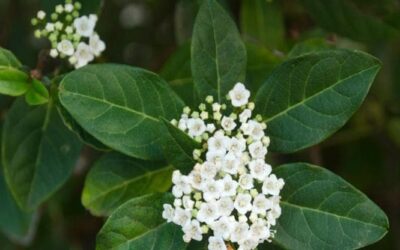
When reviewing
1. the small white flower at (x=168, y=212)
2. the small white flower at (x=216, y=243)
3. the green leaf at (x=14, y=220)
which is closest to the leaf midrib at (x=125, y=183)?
the small white flower at (x=168, y=212)

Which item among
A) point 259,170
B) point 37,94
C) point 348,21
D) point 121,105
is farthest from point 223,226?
point 348,21

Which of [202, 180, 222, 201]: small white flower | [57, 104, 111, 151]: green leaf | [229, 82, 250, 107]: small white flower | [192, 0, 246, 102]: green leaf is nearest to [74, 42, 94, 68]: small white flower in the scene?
[57, 104, 111, 151]: green leaf

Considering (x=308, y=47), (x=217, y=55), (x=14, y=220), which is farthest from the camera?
(x=14, y=220)

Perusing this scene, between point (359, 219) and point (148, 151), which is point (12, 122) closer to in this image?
point (148, 151)

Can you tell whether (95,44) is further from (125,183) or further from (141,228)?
(141,228)

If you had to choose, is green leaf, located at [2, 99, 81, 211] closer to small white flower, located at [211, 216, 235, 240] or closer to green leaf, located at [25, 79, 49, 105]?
green leaf, located at [25, 79, 49, 105]
